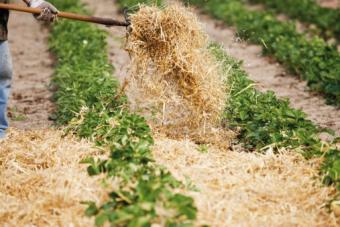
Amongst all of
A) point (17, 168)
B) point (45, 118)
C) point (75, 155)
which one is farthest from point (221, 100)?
point (45, 118)

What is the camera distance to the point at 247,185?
14.3 feet

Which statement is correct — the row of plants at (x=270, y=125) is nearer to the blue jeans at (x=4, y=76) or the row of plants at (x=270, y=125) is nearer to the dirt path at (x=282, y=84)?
the dirt path at (x=282, y=84)

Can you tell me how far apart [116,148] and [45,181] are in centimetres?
65

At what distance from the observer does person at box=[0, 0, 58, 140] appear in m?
5.46

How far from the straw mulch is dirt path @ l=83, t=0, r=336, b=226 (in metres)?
0.65

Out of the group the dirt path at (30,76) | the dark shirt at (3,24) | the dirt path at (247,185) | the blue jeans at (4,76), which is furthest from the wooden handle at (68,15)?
the dirt path at (30,76)

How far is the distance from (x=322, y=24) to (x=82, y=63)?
5.84m

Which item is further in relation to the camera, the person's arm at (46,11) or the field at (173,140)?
the person's arm at (46,11)

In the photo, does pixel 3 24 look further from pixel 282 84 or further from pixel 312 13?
pixel 312 13

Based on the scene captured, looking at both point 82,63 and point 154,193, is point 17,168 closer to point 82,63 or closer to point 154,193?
point 154,193

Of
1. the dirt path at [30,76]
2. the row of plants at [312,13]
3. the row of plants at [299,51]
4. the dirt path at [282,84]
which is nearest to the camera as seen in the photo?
the dirt path at [282,84]

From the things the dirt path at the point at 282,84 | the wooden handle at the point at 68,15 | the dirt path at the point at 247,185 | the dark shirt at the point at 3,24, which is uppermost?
the wooden handle at the point at 68,15

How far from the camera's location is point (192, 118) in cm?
568

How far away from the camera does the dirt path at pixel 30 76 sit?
7202mm
